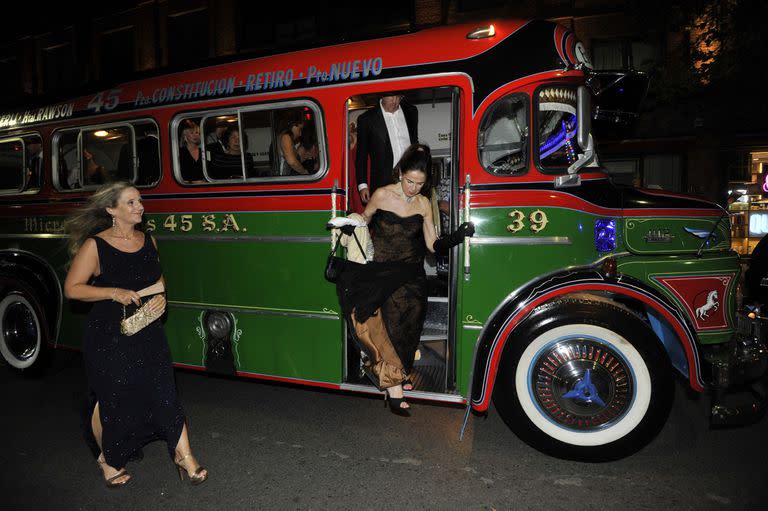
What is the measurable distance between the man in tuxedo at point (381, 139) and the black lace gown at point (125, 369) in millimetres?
1874

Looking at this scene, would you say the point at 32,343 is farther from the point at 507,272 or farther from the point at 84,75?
the point at 84,75

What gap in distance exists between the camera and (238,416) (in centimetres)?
428


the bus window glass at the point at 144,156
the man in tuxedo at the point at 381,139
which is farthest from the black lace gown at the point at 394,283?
the bus window glass at the point at 144,156

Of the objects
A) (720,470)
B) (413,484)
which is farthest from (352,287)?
(720,470)

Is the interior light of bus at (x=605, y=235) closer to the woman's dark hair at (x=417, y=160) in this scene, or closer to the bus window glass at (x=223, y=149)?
the woman's dark hair at (x=417, y=160)

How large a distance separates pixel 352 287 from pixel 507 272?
113cm

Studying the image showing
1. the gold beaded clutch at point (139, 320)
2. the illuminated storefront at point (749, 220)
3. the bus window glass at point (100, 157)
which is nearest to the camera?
the gold beaded clutch at point (139, 320)

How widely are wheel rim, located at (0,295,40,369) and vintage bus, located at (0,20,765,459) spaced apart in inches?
91.7

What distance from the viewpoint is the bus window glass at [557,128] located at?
341 cm

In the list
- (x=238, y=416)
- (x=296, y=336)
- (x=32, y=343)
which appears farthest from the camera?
(x=32, y=343)

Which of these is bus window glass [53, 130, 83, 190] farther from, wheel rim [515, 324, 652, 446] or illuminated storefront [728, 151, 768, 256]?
illuminated storefront [728, 151, 768, 256]

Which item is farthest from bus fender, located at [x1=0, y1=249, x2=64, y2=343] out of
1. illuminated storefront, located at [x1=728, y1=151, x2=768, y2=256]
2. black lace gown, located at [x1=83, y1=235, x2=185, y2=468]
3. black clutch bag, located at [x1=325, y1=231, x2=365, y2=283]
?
illuminated storefront, located at [x1=728, y1=151, x2=768, y2=256]

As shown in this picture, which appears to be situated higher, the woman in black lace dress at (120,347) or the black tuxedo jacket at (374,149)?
the black tuxedo jacket at (374,149)

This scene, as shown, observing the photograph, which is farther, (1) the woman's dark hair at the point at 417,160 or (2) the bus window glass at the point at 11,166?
(2) the bus window glass at the point at 11,166
